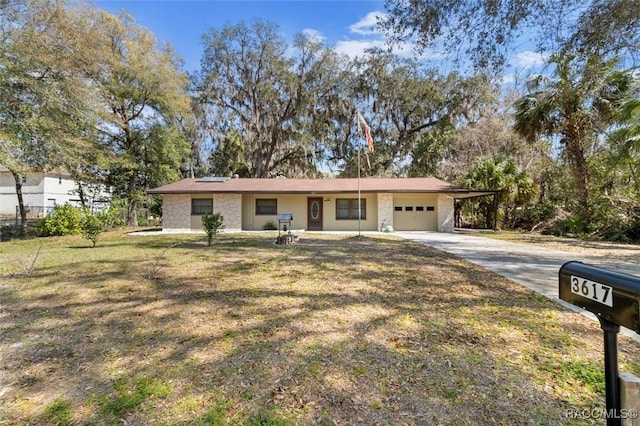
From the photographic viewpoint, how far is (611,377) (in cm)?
127

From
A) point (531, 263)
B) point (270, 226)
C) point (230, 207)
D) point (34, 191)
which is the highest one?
point (34, 191)

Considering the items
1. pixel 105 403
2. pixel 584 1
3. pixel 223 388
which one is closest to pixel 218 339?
pixel 223 388

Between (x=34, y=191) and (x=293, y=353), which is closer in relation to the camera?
(x=293, y=353)

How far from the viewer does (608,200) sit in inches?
490

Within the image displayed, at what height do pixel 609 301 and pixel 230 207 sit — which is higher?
pixel 230 207

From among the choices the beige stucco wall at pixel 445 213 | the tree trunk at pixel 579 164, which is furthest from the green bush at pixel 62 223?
the tree trunk at pixel 579 164

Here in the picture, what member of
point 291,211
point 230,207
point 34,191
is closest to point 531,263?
point 291,211

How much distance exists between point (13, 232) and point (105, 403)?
17.9 metres

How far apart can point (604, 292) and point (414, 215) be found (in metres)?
16.0

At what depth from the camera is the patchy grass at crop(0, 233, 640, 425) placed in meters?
2.07

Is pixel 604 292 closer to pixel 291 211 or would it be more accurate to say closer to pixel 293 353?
pixel 293 353

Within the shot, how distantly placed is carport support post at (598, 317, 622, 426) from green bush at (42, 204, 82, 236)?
16744 mm

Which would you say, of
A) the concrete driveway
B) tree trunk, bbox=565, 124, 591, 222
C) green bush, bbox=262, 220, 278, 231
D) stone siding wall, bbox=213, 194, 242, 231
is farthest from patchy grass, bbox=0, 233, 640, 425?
green bush, bbox=262, 220, 278, 231

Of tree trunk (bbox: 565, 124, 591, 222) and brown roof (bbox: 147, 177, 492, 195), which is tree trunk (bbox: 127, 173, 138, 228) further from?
tree trunk (bbox: 565, 124, 591, 222)
